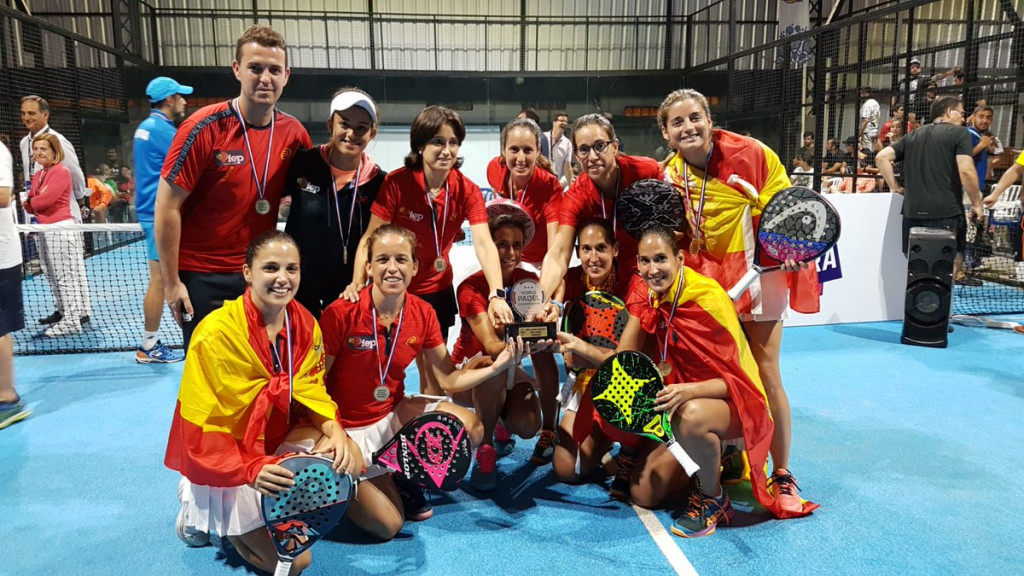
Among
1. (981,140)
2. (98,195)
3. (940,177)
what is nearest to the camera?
(940,177)

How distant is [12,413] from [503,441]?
326 cm

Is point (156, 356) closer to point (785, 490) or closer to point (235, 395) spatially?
point (235, 395)

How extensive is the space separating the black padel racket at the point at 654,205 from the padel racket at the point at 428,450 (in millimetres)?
1307

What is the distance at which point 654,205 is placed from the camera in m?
3.21

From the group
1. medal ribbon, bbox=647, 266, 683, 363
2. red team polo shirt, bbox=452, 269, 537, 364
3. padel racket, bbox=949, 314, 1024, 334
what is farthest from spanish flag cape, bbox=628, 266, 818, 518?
padel racket, bbox=949, 314, 1024, 334

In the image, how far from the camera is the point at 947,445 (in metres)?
3.94

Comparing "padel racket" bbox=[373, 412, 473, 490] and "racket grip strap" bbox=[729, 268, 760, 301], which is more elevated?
"racket grip strap" bbox=[729, 268, 760, 301]

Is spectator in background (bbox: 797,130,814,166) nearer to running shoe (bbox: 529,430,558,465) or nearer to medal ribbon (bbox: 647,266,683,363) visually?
running shoe (bbox: 529,430,558,465)

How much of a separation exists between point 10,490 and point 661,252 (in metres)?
3.49

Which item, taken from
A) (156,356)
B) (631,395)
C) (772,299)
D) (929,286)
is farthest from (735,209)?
(156,356)

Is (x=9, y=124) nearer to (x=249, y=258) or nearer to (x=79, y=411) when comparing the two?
(x=79, y=411)

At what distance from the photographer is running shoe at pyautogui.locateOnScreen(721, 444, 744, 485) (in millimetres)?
3521

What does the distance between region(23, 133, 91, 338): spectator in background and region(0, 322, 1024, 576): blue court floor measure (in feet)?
6.12

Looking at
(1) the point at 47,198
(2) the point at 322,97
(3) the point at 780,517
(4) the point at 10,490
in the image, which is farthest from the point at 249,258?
(2) the point at 322,97
